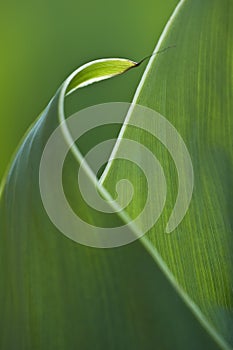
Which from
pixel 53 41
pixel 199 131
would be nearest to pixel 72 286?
pixel 199 131

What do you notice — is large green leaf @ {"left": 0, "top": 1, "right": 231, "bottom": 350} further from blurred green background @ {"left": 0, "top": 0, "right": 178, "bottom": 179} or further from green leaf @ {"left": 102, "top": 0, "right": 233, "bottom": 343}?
blurred green background @ {"left": 0, "top": 0, "right": 178, "bottom": 179}

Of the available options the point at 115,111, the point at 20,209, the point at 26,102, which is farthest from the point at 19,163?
the point at 26,102

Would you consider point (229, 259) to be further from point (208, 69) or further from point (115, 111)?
point (115, 111)

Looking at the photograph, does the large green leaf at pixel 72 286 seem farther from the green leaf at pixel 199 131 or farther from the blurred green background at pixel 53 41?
the blurred green background at pixel 53 41

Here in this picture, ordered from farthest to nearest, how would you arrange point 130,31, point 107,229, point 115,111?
point 130,31 < point 115,111 < point 107,229

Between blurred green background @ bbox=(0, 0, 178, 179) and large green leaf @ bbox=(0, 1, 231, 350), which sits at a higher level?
blurred green background @ bbox=(0, 0, 178, 179)

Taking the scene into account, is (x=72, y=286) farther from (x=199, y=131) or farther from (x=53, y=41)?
(x=53, y=41)

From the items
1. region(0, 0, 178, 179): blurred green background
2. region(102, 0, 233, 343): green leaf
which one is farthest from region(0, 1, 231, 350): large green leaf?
region(0, 0, 178, 179): blurred green background

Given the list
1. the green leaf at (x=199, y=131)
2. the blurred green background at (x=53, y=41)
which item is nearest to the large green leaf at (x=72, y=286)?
the green leaf at (x=199, y=131)
